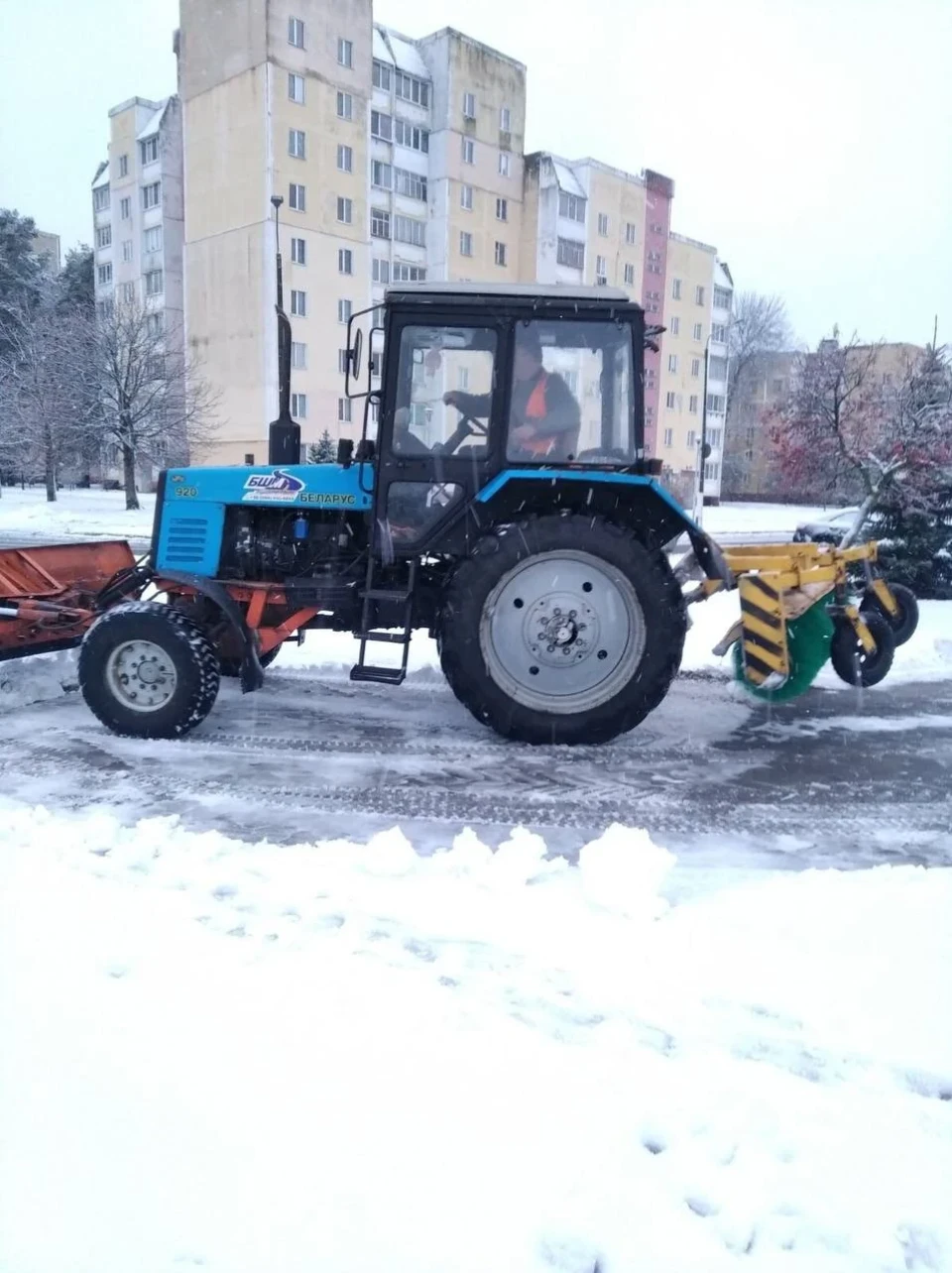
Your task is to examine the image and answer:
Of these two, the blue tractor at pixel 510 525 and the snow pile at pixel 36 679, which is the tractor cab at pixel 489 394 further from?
the snow pile at pixel 36 679

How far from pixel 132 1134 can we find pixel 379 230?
42698 millimetres

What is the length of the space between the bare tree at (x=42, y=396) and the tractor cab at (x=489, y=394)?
28.7 meters

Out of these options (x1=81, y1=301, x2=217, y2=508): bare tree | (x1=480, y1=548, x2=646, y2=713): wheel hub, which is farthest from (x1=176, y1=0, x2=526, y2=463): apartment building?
(x1=480, y1=548, x2=646, y2=713): wheel hub

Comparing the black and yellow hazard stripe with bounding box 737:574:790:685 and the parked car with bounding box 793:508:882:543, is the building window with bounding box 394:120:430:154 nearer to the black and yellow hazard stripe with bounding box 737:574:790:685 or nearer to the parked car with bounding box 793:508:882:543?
the parked car with bounding box 793:508:882:543

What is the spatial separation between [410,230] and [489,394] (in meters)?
39.8

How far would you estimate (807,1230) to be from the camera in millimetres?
1954

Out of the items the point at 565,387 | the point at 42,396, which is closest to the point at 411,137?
the point at 42,396

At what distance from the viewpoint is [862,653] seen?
715 cm

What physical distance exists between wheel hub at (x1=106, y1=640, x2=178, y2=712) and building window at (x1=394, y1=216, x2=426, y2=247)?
3950 centimetres

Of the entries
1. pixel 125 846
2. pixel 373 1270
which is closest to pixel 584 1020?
pixel 373 1270

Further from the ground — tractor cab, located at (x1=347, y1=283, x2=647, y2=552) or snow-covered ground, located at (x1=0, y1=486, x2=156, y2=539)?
tractor cab, located at (x1=347, y1=283, x2=647, y2=552)

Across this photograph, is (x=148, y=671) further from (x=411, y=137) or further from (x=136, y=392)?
(x=411, y=137)

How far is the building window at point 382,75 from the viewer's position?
126 ft

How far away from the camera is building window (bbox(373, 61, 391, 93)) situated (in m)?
38.4
